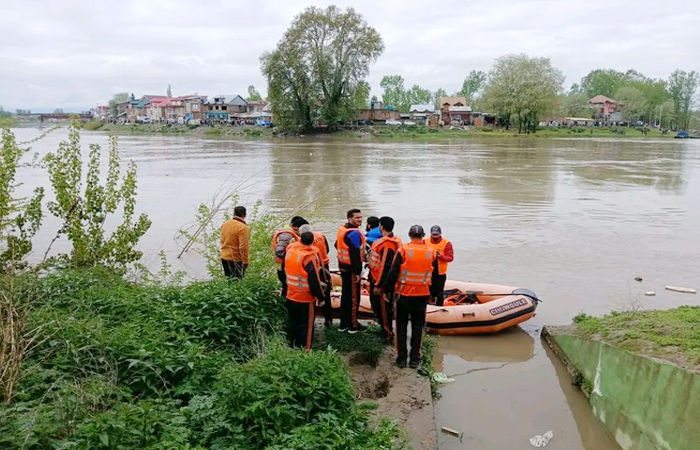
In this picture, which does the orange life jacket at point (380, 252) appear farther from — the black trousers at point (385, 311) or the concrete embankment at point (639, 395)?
the concrete embankment at point (639, 395)

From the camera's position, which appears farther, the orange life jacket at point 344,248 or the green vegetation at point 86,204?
the green vegetation at point 86,204

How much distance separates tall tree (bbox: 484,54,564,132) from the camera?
6272cm

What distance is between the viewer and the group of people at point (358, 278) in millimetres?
6047

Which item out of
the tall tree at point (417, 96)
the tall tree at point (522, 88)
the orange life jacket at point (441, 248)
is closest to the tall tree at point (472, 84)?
the tall tree at point (417, 96)

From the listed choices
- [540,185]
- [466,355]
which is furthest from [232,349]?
[540,185]

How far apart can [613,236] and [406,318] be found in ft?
36.1

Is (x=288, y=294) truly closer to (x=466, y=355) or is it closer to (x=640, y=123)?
(x=466, y=355)

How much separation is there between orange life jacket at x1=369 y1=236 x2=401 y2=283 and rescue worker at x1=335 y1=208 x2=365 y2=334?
0.22m

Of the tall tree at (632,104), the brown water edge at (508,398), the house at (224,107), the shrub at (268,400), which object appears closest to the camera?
the shrub at (268,400)

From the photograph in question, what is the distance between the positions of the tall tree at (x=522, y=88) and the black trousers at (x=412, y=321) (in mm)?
60805

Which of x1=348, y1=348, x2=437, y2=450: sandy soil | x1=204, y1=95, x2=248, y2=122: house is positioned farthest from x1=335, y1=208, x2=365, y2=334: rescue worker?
x1=204, y1=95, x2=248, y2=122: house

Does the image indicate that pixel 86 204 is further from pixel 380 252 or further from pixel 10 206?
pixel 380 252

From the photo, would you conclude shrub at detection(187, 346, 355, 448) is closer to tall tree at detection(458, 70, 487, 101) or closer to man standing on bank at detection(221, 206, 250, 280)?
man standing on bank at detection(221, 206, 250, 280)

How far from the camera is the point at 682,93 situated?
98.5 metres
